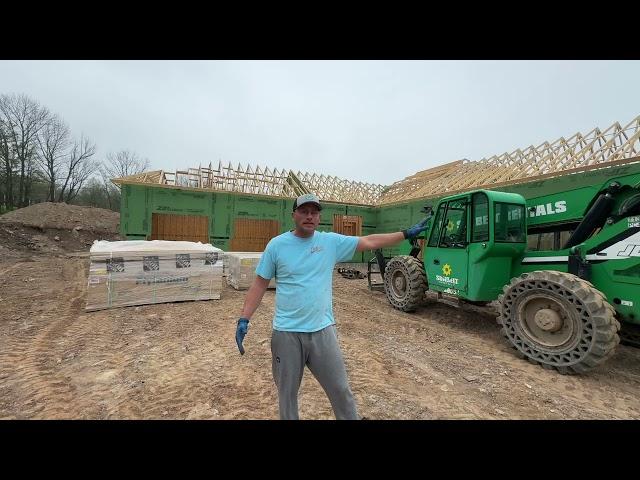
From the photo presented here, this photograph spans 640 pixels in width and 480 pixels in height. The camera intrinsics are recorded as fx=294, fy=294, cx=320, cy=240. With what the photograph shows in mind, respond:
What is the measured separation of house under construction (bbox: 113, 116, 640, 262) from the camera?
431 inches

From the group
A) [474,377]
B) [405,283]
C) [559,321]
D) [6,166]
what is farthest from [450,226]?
[6,166]

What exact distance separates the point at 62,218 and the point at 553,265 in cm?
3295

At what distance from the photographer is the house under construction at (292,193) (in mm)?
10938

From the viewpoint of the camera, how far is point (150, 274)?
703 cm

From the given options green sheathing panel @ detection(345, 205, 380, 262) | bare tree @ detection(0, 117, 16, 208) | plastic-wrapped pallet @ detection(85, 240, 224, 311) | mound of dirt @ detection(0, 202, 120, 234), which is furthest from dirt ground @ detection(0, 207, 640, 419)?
bare tree @ detection(0, 117, 16, 208)

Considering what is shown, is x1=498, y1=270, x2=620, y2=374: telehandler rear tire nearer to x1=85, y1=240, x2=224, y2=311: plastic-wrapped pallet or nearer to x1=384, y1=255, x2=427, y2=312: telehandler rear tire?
x1=384, y1=255, x2=427, y2=312: telehandler rear tire

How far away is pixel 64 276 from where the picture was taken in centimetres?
1077

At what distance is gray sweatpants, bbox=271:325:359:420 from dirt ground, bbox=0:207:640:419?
1.00m

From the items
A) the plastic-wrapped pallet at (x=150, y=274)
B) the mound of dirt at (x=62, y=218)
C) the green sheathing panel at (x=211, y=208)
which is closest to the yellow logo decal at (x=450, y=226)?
the plastic-wrapped pallet at (x=150, y=274)

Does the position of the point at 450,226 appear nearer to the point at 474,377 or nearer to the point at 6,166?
the point at 474,377

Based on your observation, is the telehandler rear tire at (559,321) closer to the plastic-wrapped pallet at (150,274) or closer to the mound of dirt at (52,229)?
the plastic-wrapped pallet at (150,274)

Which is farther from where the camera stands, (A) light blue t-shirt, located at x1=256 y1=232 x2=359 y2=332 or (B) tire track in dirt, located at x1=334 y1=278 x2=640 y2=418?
(B) tire track in dirt, located at x1=334 y1=278 x2=640 y2=418
